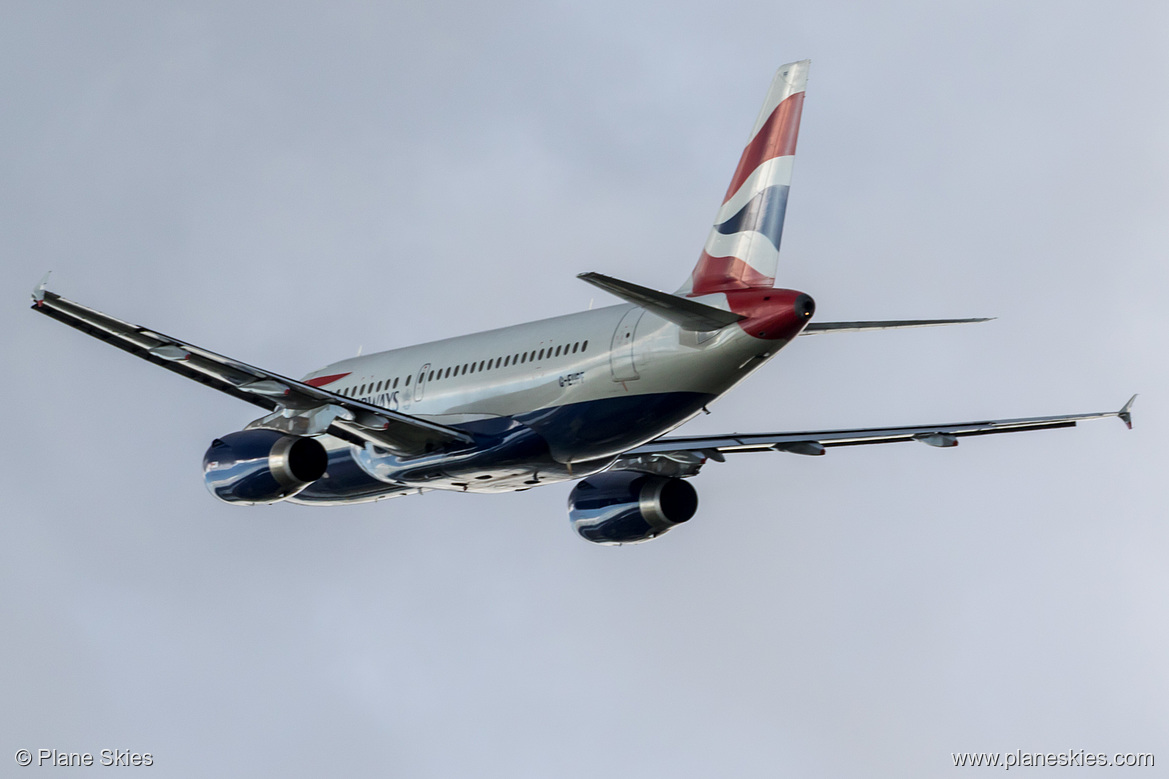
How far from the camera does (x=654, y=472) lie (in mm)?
36375

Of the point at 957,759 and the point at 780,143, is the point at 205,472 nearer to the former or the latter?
the point at 780,143

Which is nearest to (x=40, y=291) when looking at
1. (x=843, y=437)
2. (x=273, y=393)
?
(x=273, y=393)

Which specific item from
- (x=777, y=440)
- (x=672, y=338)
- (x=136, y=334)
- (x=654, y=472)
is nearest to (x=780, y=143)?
(x=672, y=338)

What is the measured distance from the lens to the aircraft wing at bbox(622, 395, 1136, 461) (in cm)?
3111

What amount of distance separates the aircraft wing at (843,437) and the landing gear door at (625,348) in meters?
3.51

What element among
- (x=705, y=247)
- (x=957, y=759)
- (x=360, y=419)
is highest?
(x=705, y=247)

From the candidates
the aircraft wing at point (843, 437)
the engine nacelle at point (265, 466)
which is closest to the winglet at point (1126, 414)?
the aircraft wing at point (843, 437)

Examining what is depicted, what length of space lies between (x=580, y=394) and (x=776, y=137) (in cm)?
631

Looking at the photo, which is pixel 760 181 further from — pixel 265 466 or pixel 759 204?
pixel 265 466

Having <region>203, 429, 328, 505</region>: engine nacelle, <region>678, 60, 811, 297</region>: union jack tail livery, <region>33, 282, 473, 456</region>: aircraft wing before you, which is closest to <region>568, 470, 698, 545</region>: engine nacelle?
<region>33, 282, 473, 456</region>: aircraft wing

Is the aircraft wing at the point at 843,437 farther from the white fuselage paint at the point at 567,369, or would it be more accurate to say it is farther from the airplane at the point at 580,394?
the white fuselage paint at the point at 567,369

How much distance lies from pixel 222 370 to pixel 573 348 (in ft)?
22.8

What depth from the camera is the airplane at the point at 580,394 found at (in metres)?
28.1

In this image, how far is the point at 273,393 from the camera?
29812mm
